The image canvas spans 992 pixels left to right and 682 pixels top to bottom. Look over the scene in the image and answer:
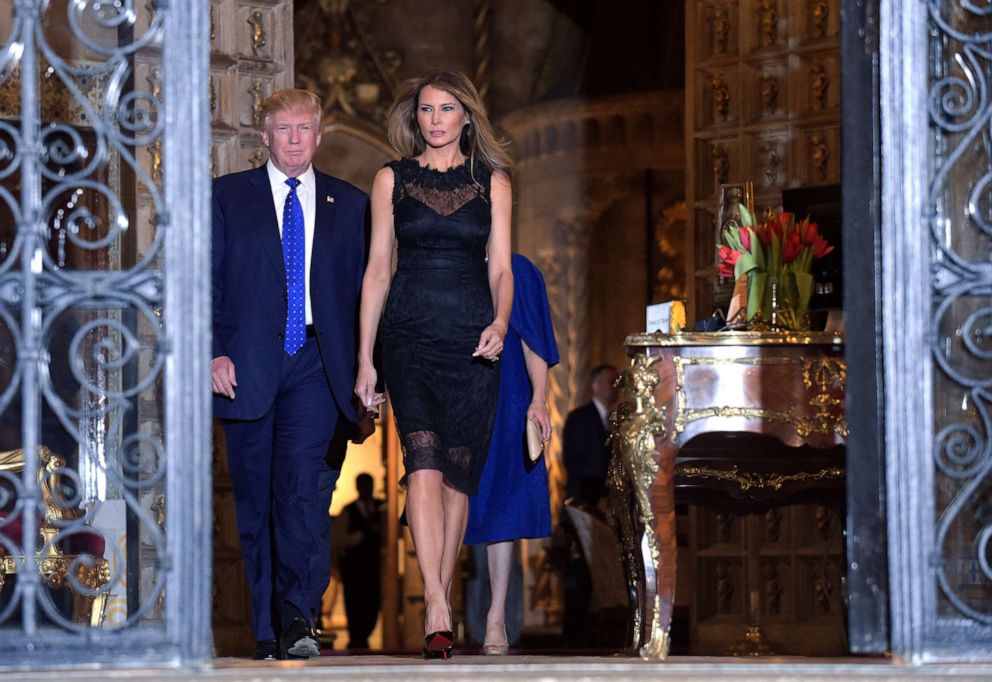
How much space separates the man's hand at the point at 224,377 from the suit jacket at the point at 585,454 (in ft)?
16.5

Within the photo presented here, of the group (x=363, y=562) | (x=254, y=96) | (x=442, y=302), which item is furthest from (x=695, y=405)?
(x=363, y=562)

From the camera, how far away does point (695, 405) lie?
6.33 m

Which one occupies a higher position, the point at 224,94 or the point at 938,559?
the point at 224,94

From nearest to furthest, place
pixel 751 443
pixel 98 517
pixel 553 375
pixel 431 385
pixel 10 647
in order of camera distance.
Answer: pixel 10 647 → pixel 98 517 → pixel 431 385 → pixel 751 443 → pixel 553 375

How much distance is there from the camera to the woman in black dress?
6.50m

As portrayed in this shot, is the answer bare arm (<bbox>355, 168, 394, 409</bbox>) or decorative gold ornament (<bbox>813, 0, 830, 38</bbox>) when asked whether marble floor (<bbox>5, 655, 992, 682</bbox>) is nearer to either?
bare arm (<bbox>355, 168, 394, 409</bbox>)

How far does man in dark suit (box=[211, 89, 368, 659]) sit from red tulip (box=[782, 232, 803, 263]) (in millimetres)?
1478

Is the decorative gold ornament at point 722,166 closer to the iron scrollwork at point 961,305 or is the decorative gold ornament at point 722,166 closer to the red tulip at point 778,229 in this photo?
the red tulip at point 778,229

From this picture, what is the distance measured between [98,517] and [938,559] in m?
2.53

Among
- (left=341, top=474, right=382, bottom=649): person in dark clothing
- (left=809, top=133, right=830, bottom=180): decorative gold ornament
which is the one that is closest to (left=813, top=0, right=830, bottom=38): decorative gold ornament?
(left=809, top=133, right=830, bottom=180): decorative gold ornament

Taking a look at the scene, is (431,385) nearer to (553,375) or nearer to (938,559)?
(938,559)

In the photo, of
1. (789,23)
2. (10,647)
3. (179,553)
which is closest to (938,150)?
(179,553)

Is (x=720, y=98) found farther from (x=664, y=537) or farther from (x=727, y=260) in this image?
(x=664, y=537)

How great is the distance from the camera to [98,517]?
6.09 metres
